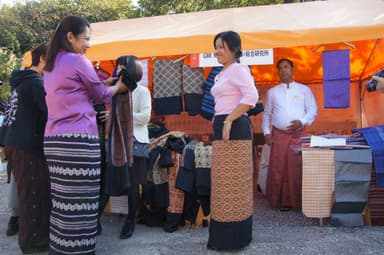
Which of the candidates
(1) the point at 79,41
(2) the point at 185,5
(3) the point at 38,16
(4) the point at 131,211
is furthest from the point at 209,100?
(3) the point at 38,16

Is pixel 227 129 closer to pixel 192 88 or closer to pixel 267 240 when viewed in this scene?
pixel 267 240

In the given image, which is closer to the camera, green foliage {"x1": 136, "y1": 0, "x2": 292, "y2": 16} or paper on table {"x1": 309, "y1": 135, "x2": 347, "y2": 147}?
paper on table {"x1": 309, "y1": 135, "x2": 347, "y2": 147}

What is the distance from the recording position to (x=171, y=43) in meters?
4.26

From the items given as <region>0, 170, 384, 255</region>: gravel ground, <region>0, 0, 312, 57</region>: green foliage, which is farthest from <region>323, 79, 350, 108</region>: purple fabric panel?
<region>0, 0, 312, 57</region>: green foliage

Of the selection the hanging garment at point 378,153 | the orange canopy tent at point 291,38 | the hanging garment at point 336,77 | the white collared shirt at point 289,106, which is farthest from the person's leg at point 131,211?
the hanging garment at point 336,77

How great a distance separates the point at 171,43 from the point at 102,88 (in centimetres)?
182

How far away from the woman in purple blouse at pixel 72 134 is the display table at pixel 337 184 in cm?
203

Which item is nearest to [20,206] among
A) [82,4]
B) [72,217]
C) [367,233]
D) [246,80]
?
[72,217]

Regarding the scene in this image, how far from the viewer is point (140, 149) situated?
3566mm

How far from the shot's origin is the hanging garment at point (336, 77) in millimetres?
4582

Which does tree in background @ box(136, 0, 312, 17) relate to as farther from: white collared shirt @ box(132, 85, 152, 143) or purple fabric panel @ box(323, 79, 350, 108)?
white collared shirt @ box(132, 85, 152, 143)

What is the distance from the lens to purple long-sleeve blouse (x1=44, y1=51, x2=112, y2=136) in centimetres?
253

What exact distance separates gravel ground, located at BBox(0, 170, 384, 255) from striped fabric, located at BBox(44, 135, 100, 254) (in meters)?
0.63

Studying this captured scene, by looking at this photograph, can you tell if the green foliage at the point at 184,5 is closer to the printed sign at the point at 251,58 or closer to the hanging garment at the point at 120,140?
the printed sign at the point at 251,58
